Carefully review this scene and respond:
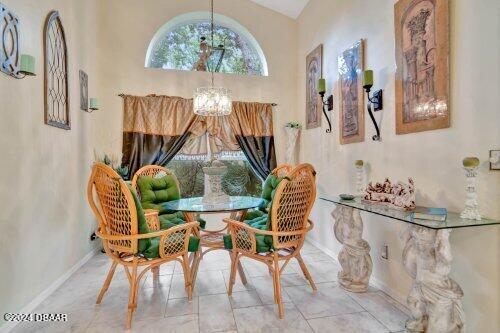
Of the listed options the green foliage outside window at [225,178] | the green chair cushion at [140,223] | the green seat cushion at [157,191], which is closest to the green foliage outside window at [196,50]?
the green foliage outside window at [225,178]

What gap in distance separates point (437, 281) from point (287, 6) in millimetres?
4056

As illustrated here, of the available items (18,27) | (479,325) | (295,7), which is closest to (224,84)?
(295,7)

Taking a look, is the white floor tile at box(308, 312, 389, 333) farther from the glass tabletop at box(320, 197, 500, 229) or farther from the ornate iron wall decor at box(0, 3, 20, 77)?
the ornate iron wall decor at box(0, 3, 20, 77)

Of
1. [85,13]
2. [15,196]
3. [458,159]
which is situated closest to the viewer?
[458,159]

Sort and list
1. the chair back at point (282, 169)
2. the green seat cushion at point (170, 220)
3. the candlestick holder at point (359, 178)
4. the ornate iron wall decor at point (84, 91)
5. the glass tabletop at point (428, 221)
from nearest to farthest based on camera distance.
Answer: the glass tabletop at point (428, 221) → the candlestick holder at point (359, 178) → the green seat cushion at point (170, 220) → the ornate iron wall decor at point (84, 91) → the chair back at point (282, 169)

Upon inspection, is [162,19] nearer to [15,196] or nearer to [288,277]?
[15,196]

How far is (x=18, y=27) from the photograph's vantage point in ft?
6.65

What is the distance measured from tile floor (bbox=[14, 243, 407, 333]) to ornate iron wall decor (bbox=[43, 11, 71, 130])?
161 centimetres

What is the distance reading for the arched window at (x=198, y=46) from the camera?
406cm

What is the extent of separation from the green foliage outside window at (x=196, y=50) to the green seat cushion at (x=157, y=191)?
1929 millimetres

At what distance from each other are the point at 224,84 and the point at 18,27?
2.50 m

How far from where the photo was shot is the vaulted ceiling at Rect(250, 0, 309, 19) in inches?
157

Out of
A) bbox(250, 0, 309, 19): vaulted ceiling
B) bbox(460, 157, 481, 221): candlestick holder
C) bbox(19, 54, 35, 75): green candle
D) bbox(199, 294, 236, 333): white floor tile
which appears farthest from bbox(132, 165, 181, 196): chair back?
bbox(250, 0, 309, 19): vaulted ceiling

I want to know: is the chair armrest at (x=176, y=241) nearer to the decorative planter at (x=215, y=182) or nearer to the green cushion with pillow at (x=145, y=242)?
the green cushion with pillow at (x=145, y=242)
